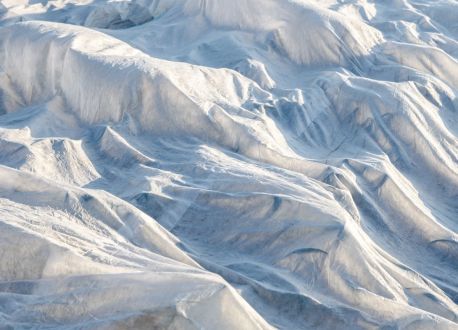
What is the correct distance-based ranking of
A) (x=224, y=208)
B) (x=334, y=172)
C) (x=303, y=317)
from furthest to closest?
(x=334, y=172)
(x=224, y=208)
(x=303, y=317)

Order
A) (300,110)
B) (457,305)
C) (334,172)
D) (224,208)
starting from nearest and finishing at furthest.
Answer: (457,305) < (224,208) < (334,172) < (300,110)

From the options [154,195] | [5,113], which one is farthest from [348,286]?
[5,113]

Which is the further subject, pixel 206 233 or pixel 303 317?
pixel 206 233

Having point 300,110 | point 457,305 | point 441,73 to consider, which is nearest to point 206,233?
point 457,305

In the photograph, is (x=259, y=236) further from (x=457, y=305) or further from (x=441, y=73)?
(x=441, y=73)

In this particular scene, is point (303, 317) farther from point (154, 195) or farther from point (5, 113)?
point (5, 113)

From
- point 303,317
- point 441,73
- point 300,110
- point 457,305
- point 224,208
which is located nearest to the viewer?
point 303,317
